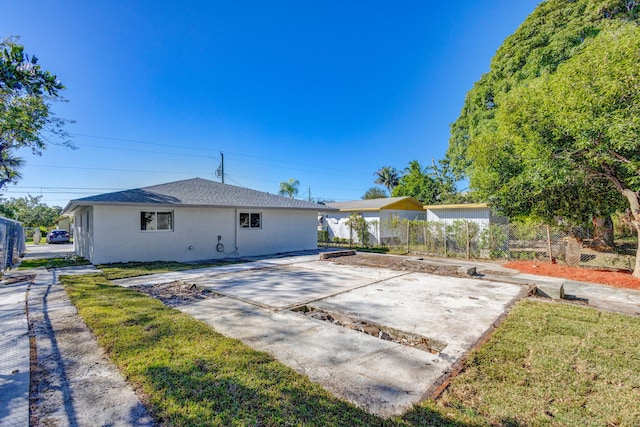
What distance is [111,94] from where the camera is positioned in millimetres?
15938

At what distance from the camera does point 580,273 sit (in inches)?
339

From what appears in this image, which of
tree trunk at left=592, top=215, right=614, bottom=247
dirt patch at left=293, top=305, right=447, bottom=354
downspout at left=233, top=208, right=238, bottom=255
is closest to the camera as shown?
dirt patch at left=293, top=305, right=447, bottom=354

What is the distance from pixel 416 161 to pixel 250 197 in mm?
22247

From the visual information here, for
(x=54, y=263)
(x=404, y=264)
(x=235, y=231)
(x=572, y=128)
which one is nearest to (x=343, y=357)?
(x=404, y=264)

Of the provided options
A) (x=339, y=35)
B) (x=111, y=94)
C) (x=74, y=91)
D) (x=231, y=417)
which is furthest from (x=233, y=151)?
(x=231, y=417)

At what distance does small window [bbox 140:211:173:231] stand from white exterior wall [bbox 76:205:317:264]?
165mm

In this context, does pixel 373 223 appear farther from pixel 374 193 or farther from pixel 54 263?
pixel 374 193

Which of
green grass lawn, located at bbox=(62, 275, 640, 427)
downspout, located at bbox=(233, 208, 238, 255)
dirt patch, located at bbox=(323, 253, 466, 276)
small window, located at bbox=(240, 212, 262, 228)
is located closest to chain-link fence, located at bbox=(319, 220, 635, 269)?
dirt patch, located at bbox=(323, 253, 466, 276)

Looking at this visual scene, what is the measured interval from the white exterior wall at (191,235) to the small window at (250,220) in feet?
0.72

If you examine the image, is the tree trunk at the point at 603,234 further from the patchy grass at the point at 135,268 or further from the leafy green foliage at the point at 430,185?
the patchy grass at the point at 135,268

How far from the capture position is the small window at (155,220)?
11.8 meters

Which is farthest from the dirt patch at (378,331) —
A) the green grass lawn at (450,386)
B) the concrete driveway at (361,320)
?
the green grass lawn at (450,386)

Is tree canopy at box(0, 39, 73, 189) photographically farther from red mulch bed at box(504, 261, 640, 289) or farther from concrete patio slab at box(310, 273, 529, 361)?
red mulch bed at box(504, 261, 640, 289)

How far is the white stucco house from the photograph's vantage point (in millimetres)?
11062
